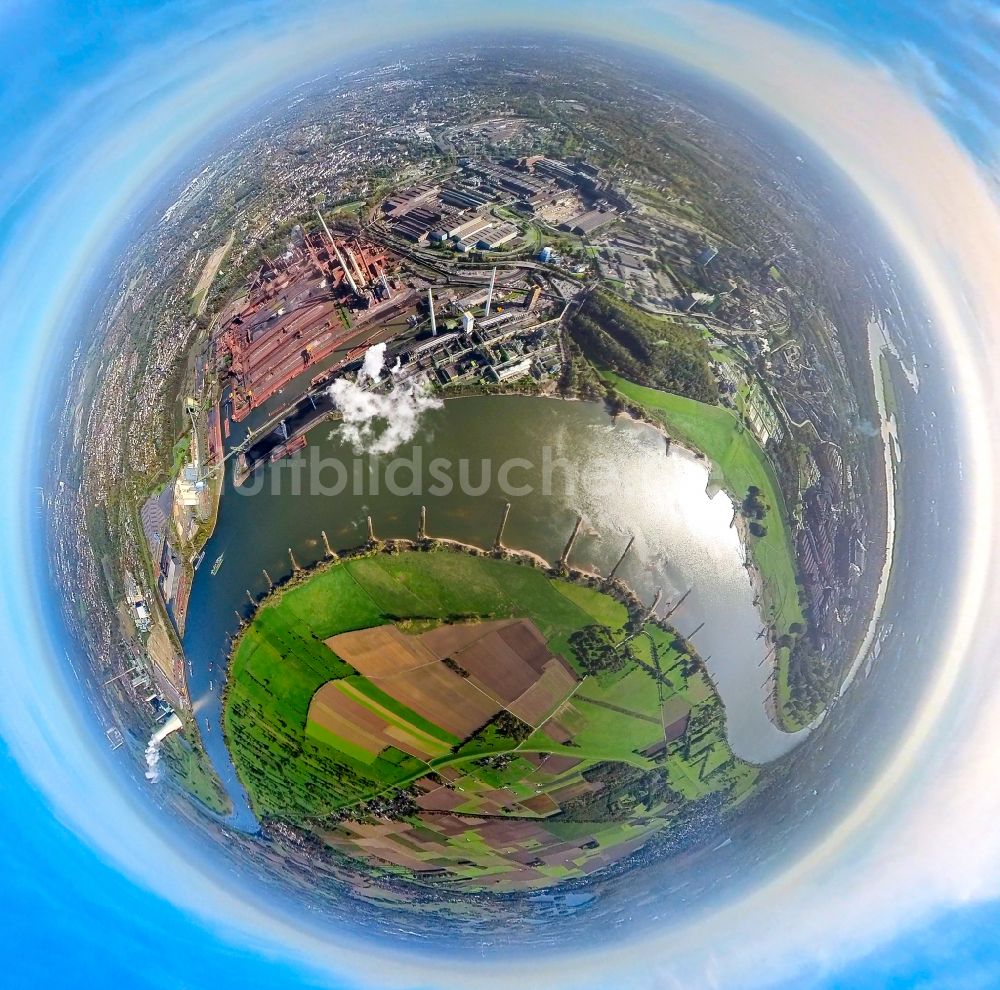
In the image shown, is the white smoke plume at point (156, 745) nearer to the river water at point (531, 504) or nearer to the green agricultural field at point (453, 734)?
the green agricultural field at point (453, 734)

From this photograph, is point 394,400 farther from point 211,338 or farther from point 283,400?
point 211,338

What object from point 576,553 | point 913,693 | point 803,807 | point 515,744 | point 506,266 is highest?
point 506,266

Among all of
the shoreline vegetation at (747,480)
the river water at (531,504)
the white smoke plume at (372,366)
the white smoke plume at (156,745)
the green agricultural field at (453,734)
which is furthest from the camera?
the white smoke plume at (156,745)

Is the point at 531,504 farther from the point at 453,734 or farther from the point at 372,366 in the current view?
the point at 453,734

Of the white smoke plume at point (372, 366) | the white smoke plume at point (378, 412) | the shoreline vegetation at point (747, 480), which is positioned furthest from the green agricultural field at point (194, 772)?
the shoreline vegetation at point (747, 480)

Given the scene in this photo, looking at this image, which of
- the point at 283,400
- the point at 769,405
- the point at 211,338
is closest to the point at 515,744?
the point at 283,400

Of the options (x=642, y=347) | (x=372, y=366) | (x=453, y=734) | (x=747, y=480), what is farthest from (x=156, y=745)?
(x=747, y=480)
